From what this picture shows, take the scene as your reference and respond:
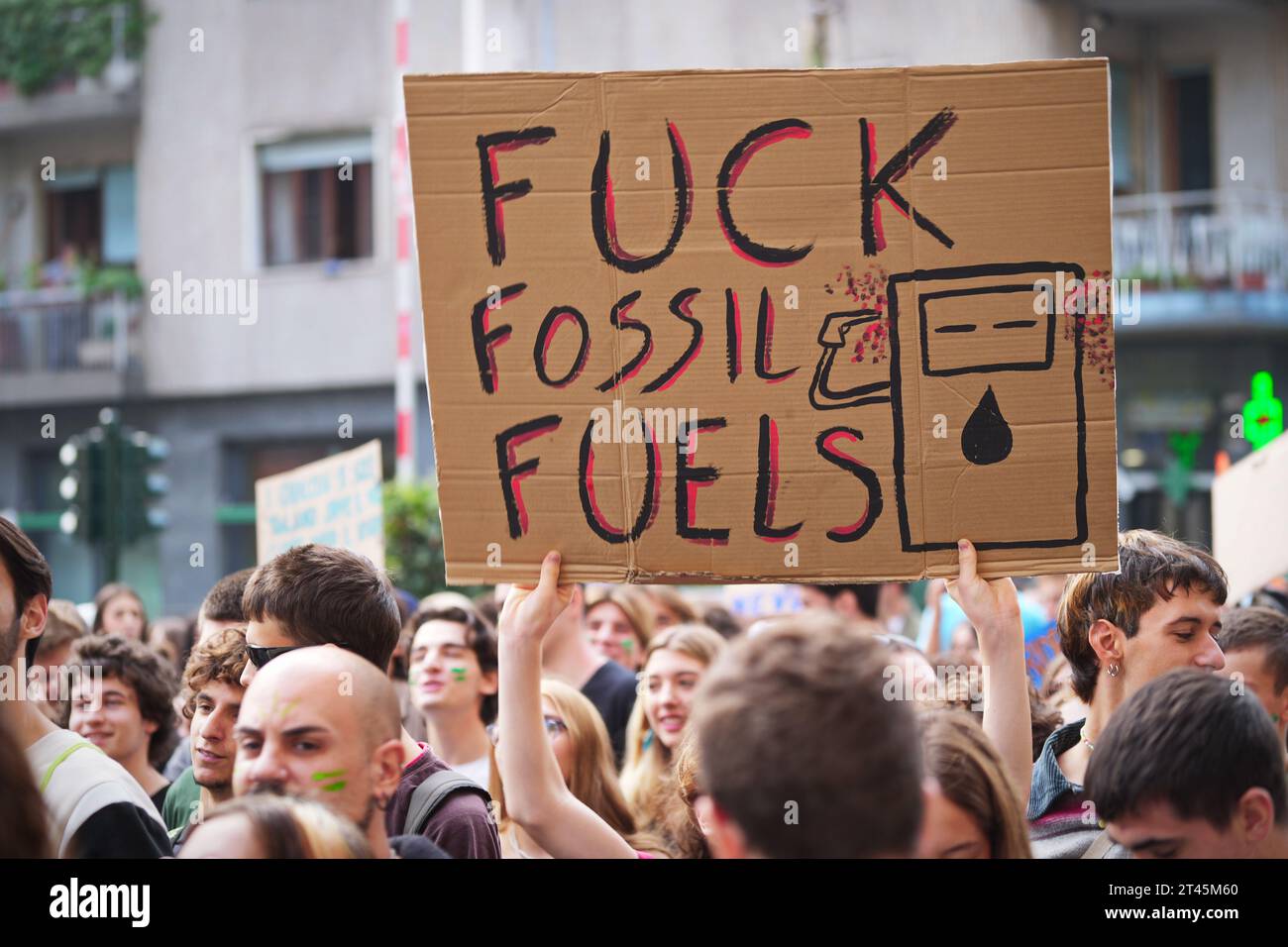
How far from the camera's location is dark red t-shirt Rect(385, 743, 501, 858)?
296 centimetres

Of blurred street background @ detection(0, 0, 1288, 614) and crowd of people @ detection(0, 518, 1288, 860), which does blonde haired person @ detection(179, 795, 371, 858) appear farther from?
blurred street background @ detection(0, 0, 1288, 614)

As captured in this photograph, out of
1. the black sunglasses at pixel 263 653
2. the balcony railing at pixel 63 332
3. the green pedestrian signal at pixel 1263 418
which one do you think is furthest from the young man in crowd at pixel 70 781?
the balcony railing at pixel 63 332

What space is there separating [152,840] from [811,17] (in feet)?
48.7

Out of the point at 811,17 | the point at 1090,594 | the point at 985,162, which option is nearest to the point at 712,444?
the point at 985,162

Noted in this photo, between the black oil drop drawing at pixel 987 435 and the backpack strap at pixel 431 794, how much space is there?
Result: 1.19m

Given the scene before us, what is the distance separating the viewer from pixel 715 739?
6.38 ft

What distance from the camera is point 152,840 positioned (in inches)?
111

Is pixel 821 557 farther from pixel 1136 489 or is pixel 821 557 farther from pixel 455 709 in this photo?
pixel 1136 489

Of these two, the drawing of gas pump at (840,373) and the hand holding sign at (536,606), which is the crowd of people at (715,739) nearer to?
the hand holding sign at (536,606)

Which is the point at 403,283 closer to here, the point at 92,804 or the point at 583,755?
the point at 583,755

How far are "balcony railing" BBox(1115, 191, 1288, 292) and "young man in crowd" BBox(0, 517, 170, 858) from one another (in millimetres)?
14490

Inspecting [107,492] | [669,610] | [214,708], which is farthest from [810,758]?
[107,492]

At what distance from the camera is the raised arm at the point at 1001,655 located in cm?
293

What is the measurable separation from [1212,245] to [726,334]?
48.0 ft
